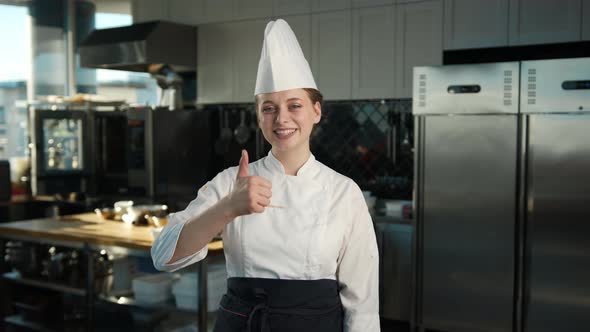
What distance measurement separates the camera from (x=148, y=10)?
5203 mm

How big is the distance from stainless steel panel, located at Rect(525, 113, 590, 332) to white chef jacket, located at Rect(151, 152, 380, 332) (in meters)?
2.00

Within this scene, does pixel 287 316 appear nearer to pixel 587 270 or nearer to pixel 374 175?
pixel 587 270

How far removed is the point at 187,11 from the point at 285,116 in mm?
3872

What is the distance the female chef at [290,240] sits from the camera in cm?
138

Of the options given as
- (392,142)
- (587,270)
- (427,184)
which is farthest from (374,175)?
(587,270)

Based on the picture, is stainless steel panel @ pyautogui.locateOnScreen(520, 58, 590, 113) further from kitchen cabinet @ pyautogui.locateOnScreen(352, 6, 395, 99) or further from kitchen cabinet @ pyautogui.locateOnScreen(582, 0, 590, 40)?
kitchen cabinet @ pyautogui.locateOnScreen(352, 6, 395, 99)

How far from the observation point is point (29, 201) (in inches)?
208

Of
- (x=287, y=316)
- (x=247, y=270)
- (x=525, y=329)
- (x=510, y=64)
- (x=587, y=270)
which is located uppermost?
(x=510, y=64)

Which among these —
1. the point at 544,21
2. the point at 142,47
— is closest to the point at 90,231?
the point at 142,47

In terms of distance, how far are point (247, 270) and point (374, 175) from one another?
3061mm

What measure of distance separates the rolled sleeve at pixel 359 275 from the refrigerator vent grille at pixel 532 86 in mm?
2046

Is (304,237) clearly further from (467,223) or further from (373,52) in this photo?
(373,52)

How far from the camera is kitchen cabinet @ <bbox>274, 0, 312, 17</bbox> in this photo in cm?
434

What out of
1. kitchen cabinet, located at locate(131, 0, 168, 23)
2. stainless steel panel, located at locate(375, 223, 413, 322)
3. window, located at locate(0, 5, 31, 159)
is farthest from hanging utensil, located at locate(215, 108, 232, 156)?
window, located at locate(0, 5, 31, 159)
